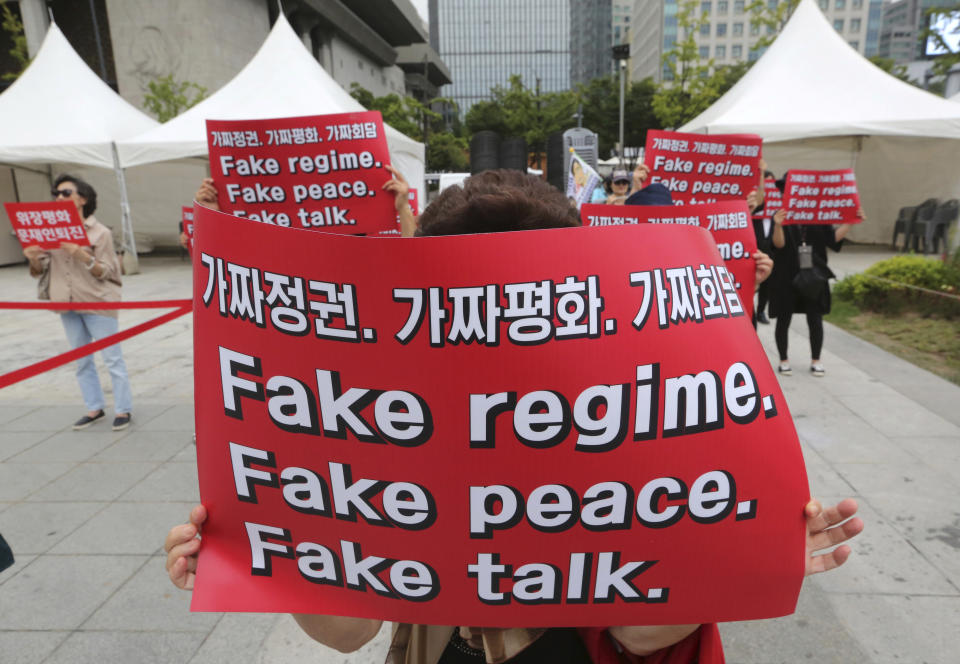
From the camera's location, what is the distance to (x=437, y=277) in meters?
0.88

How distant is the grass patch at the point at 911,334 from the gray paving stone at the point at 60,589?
6.58 meters

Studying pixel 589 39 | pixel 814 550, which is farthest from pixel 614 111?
pixel 589 39

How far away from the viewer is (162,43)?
2492 centimetres

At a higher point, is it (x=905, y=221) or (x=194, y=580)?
(x=194, y=580)

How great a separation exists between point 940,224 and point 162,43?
88.2 feet

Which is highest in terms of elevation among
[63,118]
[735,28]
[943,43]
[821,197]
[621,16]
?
[621,16]

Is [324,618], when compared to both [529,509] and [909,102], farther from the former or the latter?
[909,102]

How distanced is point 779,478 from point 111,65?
102 ft

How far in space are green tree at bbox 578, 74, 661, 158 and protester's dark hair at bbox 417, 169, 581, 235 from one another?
4173 centimetres

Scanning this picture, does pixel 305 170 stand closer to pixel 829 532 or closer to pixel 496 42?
pixel 829 532

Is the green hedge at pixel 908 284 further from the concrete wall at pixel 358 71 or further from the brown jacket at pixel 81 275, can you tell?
the concrete wall at pixel 358 71

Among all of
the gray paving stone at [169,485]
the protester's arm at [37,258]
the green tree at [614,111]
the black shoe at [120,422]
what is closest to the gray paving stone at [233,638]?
the gray paving stone at [169,485]

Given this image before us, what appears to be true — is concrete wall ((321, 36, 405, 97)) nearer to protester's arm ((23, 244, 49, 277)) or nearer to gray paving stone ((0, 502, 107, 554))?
protester's arm ((23, 244, 49, 277))

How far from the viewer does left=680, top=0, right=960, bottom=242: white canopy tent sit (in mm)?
11383
